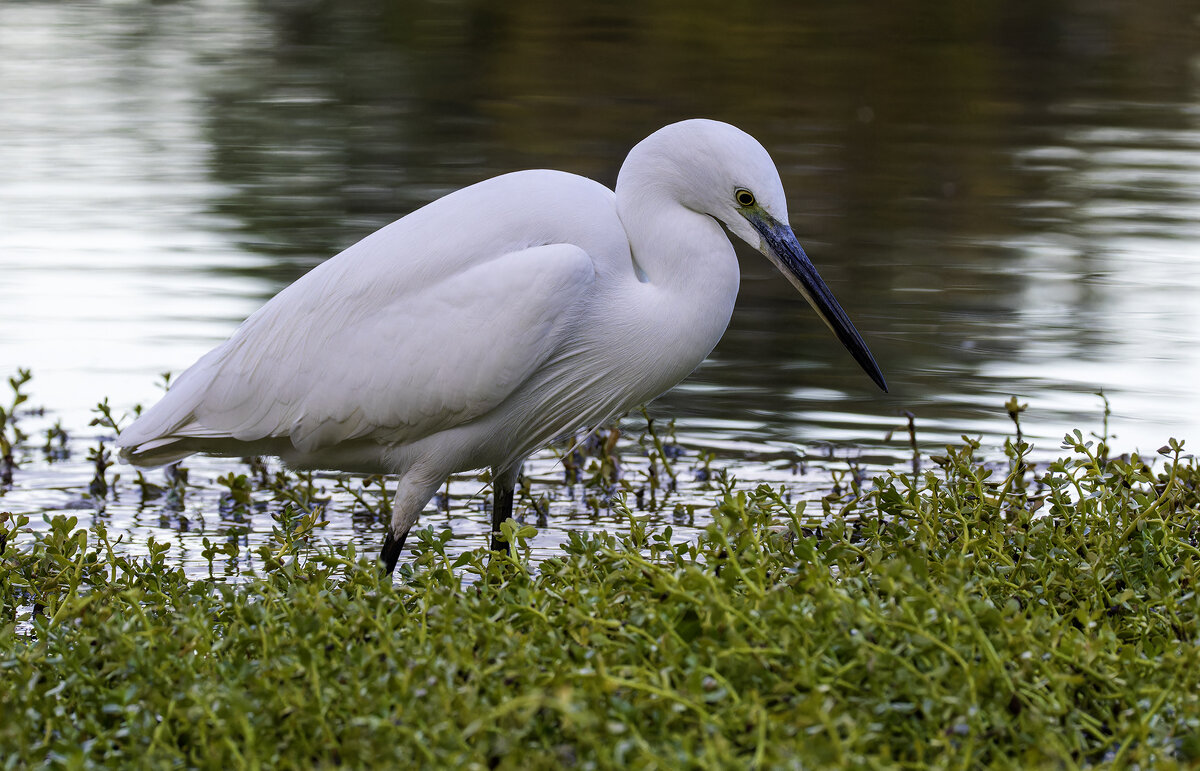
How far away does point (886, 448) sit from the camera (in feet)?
19.7

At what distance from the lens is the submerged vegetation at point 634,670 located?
2.54 m

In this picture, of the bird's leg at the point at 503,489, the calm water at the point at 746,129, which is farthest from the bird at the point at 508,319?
the calm water at the point at 746,129

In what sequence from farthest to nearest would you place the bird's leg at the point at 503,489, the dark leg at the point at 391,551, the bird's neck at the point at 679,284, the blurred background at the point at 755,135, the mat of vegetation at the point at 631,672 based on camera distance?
1. the blurred background at the point at 755,135
2. the bird's leg at the point at 503,489
3. the dark leg at the point at 391,551
4. the bird's neck at the point at 679,284
5. the mat of vegetation at the point at 631,672

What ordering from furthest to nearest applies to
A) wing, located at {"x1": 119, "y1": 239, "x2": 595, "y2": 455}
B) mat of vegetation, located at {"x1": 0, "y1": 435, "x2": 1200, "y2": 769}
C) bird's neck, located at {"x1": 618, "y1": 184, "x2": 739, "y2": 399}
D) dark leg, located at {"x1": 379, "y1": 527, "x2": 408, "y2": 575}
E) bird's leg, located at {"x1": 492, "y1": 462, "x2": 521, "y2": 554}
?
1. bird's leg, located at {"x1": 492, "y1": 462, "x2": 521, "y2": 554}
2. dark leg, located at {"x1": 379, "y1": 527, "x2": 408, "y2": 575}
3. bird's neck, located at {"x1": 618, "y1": 184, "x2": 739, "y2": 399}
4. wing, located at {"x1": 119, "y1": 239, "x2": 595, "y2": 455}
5. mat of vegetation, located at {"x1": 0, "y1": 435, "x2": 1200, "y2": 769}

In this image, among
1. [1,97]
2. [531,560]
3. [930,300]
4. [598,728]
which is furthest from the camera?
[1,97]

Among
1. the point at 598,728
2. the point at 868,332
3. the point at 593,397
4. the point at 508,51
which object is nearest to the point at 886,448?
→ the point at 868,332

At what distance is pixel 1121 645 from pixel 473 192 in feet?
6.88

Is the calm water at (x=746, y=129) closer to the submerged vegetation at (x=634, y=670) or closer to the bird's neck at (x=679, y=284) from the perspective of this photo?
the bird's neck at (x=679, y=284)

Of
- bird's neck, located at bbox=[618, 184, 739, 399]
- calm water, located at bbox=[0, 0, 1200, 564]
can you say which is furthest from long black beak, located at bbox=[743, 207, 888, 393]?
calm water, located at bbox=[0, 0, 1200, 564]

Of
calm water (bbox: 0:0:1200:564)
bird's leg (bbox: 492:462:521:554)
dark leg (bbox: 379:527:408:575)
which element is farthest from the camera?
calm water (bbox: 0:0:1200:564)

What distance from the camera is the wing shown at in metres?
3.98

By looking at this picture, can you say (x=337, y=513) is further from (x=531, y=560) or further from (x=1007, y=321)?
(x=1007, y=321)

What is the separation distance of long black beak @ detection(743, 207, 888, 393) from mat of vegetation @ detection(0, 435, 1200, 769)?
86 cm

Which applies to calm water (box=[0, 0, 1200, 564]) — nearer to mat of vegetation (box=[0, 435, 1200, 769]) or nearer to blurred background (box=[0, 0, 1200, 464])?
blurred background (box=[0, 0, 1200, 464])
